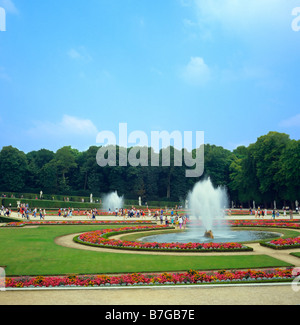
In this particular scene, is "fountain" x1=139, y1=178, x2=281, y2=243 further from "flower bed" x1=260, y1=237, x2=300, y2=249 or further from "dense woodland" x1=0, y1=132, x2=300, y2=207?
"dense woodland" x1=0, y1=132, x2=300, y2=207

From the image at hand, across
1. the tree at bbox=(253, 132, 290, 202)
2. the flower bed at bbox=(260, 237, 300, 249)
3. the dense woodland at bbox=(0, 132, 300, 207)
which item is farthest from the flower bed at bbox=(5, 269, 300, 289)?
the dense woodland at bbox=(0, 132, 300, 207)

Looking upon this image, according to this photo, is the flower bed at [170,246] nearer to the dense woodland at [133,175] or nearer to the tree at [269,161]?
the tree at [269,161]

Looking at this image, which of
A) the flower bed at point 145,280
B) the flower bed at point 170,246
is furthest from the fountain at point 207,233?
the flower bed at point 145,280

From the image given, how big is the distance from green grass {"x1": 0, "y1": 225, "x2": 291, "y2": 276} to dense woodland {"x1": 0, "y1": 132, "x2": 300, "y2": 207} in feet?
223

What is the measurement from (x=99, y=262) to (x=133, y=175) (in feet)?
291

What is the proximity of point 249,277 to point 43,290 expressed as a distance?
846 cm

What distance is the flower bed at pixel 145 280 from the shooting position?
45.5ft

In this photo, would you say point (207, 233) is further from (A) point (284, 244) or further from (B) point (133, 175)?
(B) point (133, 175)

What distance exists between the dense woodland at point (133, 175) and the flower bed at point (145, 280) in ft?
237

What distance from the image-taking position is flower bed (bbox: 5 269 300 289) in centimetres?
1388

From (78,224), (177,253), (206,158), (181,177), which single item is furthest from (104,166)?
(177,253)

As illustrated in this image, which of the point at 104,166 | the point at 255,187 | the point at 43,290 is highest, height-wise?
the point at 104,166
